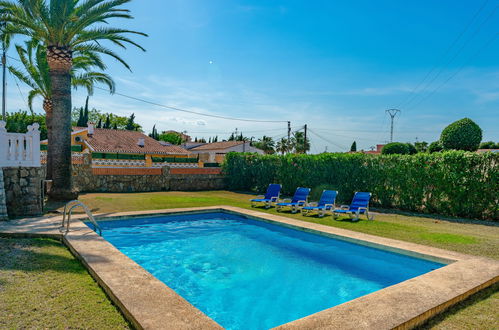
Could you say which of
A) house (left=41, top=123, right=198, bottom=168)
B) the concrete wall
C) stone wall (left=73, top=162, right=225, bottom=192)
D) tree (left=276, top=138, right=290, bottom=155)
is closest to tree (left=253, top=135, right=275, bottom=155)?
tree (left=276, top=138, right=290, bottom=155)

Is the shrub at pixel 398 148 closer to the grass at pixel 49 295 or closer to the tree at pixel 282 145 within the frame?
the grass at pixel 49 295

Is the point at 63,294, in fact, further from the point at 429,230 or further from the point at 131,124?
→ the point at 131,124

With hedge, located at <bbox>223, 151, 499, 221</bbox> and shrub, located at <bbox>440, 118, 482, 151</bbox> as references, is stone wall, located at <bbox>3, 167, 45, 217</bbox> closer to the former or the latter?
hedge, located at <bbox>223, 151, 499, 221</bbox>

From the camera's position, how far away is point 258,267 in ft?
25.2

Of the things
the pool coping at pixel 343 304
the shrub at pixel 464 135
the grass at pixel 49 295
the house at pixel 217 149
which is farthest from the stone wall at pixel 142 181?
the house at pixel 217 149

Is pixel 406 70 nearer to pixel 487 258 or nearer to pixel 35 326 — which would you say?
pixel 487 258

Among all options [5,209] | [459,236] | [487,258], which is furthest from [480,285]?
[5,209]

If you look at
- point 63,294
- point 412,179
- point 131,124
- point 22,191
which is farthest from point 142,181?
point 131,124

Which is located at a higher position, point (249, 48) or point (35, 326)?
point (249, 48)

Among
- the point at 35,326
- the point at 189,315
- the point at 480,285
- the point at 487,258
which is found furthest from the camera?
the point at 487,258

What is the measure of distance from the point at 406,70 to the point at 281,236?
53.8 feet

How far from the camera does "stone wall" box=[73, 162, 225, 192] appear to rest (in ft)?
64.4

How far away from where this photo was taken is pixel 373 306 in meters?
4.34

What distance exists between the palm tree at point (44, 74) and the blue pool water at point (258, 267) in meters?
11.2
